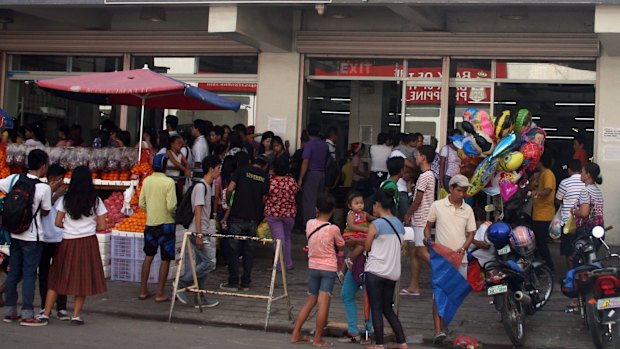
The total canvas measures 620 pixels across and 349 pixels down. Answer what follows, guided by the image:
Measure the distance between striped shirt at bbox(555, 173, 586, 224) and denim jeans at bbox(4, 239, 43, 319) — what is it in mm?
6132

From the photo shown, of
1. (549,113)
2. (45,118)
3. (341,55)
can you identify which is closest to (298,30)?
(341,55)

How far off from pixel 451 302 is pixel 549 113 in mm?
7180

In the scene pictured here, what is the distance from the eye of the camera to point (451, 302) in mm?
8641

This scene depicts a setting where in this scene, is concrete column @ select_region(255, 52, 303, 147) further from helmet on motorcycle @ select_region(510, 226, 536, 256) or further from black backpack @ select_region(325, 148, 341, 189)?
helmet on motorcycle @ select_region(510, 226, 536, 256)

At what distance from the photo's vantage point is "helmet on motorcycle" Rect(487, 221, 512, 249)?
891cm

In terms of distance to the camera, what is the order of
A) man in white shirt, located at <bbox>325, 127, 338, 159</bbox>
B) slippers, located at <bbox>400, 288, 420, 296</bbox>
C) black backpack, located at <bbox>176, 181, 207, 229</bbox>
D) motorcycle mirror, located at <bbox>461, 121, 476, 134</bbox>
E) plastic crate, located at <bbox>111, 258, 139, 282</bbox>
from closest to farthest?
black backpack, located at <bbox>176, 181, 207, 229</bbox>, motorcycle mirror, located at <bbox>461, 121, 476, 134</bbox>, slippers, located at <bbox>400, 288, 420, 296</bbox>, plastic crate, located at <bbox>111, 258, 139, 282</bbox>, man in white shirt, located at <bbox>325, 127, 338, 159</bbox>

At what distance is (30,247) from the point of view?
A: 29.3 feet

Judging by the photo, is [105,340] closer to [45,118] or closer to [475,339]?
[475,339]

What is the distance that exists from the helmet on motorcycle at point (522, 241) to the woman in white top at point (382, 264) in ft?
4.92

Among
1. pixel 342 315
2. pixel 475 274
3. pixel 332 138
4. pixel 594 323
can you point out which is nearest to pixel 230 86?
pixel 332 138

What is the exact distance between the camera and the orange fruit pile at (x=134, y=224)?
1153cm

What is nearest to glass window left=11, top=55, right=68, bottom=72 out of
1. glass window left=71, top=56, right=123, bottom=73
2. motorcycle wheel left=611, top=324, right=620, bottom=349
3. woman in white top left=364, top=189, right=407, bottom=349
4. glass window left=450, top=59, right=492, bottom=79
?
glass window left=71, top=56, right=123, bottom=73

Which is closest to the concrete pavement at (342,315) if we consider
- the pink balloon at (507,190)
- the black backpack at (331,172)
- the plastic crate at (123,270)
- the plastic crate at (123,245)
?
the plastic crate at (123,270)

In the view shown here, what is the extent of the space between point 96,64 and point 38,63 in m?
1.26
